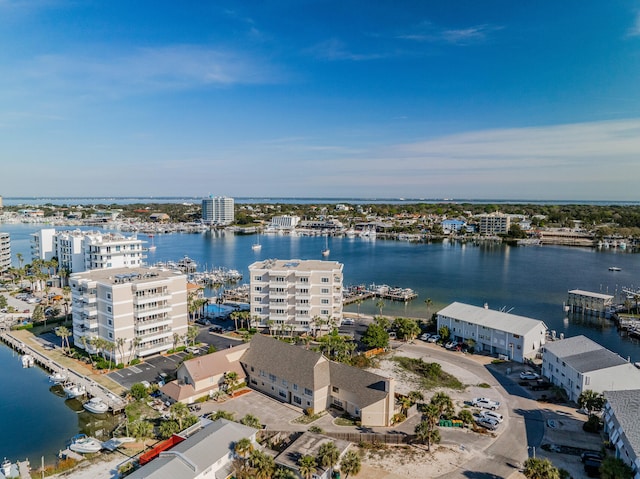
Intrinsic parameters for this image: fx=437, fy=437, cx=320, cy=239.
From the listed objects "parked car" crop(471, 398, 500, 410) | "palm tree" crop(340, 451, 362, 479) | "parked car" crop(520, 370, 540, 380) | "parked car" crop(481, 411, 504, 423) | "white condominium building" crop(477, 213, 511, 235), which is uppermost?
"white condominium building" crop(477, 213, 511, 235)

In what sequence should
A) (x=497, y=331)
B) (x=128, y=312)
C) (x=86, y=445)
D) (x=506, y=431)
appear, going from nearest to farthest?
(x=86, y=445), (x=506, y=431), (x=128, y=312), (x=497, y=331)

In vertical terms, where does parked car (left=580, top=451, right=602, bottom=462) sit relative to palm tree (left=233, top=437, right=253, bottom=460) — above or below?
below

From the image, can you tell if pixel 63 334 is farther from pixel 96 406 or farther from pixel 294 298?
pixel 294 298

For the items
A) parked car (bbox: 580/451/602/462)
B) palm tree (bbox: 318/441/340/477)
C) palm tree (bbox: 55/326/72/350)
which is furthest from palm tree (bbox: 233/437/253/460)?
palm tree (bbox: 55/326/72/350)

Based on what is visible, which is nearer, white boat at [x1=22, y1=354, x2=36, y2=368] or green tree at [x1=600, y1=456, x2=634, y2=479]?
green tree at [x1=600, y1=456, x2=634, y2=479]

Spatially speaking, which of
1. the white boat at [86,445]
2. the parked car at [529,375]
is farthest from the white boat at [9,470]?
the parked car at [529,375]

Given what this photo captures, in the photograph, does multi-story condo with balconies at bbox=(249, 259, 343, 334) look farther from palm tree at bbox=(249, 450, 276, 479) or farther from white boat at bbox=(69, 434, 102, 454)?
palm tree at bbox=(249, 450, 276, 479)

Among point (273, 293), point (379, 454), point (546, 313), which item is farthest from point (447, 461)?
point (546, 313)

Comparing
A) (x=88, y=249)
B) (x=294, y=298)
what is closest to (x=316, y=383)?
(x=294, y=298)
